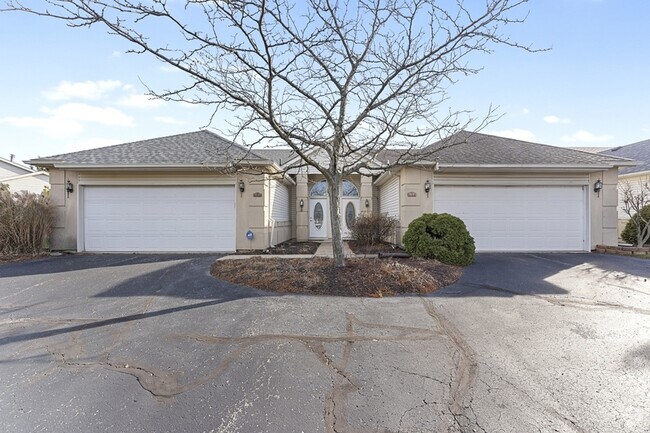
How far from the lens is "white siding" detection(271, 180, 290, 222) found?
1188 centimetres

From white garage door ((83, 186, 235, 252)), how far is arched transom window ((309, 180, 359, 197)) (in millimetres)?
5679

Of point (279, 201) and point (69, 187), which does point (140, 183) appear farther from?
point (279, 201)

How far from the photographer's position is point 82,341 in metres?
3.75

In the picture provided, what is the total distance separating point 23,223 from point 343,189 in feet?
38.9

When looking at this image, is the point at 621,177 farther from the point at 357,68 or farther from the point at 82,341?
the point at 82,341

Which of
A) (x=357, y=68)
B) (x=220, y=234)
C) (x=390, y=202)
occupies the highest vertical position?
(x=357, y=68)

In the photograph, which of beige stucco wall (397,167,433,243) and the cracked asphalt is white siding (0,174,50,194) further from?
beige stucco wall (397,167,433,243)

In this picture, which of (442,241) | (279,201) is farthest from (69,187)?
(442,241)

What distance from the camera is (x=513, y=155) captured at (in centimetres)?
1092

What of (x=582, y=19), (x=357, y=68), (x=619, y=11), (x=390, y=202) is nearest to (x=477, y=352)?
(x=357, y=68)

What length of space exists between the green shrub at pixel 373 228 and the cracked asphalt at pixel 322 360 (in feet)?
18.1

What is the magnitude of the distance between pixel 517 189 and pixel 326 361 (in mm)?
10118

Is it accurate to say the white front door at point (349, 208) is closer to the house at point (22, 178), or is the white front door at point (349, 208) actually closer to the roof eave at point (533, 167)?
the roof eave at point (533, 167)

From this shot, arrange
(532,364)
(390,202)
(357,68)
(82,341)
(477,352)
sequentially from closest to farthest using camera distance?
(532,364)
(477,352)
(82,341)
(357,68)
(390,202)
